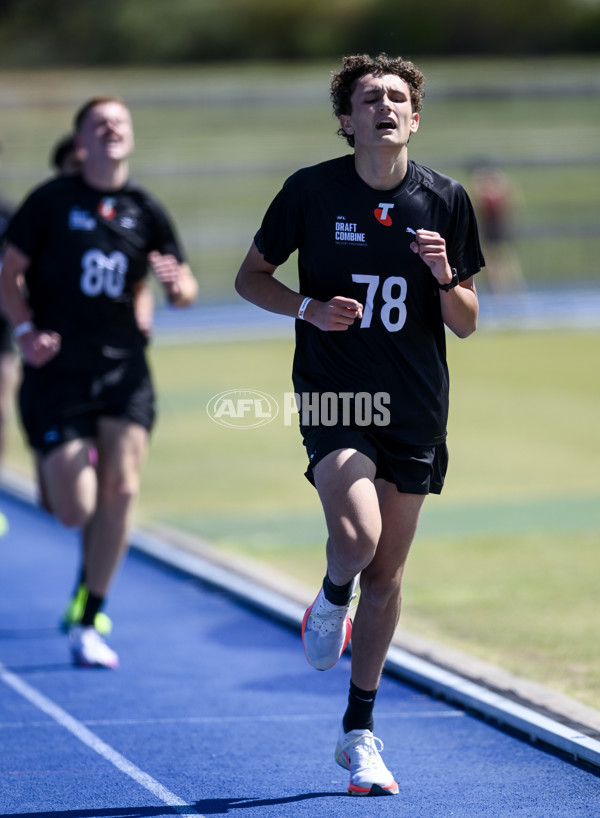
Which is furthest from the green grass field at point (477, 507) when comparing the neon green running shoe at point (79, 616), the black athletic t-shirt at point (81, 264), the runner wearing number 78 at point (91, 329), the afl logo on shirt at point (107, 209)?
the afl logo on shirt at point (107, 209)

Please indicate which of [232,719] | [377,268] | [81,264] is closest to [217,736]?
[232,719]

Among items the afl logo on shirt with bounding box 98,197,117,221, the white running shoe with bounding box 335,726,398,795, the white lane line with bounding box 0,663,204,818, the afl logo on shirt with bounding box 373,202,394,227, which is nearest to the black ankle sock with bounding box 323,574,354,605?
the white running shoe with bounding box 335,726,398,795

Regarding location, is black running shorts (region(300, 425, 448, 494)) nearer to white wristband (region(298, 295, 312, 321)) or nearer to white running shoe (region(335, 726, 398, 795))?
white wristband (region(298, 295, 312, 321))

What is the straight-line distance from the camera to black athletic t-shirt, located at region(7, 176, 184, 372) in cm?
629

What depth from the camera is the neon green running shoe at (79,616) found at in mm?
6504

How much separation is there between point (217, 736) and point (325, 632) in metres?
1.02

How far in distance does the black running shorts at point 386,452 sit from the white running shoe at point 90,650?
2205mm

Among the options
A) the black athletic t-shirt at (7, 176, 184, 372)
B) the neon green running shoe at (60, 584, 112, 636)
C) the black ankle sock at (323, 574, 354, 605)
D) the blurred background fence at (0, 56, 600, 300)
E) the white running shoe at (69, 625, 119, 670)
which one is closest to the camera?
the black ankle sock at (323, 574, 354, 605)

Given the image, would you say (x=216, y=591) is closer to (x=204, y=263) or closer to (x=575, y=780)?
(x=575, y=780)

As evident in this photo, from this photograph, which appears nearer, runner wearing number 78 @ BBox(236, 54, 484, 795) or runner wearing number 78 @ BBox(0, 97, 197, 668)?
runner wearing number 78 @ BBox(236, 54, 484, 795)

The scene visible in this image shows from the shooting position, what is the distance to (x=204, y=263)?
109ft

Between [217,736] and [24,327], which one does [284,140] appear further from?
[217,736]

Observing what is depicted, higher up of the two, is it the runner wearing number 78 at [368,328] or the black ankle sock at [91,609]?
the runner wearing number 78 at [368,328]

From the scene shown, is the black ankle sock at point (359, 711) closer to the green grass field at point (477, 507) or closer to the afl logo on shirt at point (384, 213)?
the green grass field at point (477, 507)
